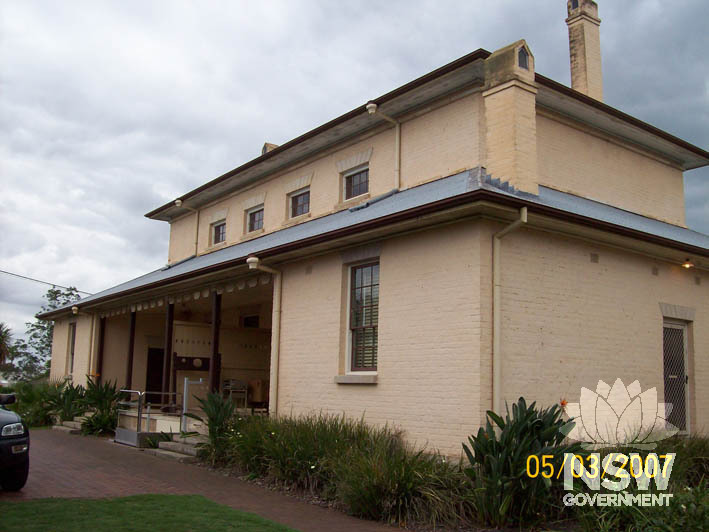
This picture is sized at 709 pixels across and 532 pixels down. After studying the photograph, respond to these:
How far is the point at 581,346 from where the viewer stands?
33.7ft

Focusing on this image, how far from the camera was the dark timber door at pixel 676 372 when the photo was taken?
11844 mm

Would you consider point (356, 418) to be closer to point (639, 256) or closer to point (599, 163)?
point (639, 256)

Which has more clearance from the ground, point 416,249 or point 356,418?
point 416,249

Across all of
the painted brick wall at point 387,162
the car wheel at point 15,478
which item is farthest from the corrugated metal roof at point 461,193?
the car wheel at point 15,478

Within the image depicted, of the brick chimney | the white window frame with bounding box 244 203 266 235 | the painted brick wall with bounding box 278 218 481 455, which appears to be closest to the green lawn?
the painted brick wall with bounding box 278 218 481 455

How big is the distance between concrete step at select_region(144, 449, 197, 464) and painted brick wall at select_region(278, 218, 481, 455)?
2107mm

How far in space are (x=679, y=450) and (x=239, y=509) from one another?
18.9ft

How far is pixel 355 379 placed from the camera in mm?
10773

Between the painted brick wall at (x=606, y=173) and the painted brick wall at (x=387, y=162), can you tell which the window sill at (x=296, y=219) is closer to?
the painted brick wall at (x=387, y=162)

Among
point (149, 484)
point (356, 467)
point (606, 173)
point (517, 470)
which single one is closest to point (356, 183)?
point (606, 173)

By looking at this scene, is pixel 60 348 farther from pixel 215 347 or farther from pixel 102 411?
pixel 215 347

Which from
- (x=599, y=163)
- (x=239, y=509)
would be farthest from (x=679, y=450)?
(x=599, y=163)

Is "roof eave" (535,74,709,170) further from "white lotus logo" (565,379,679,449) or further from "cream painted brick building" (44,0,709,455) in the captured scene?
"white lotus logo" (565,379,679,449)

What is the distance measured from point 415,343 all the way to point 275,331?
3.71 meters
